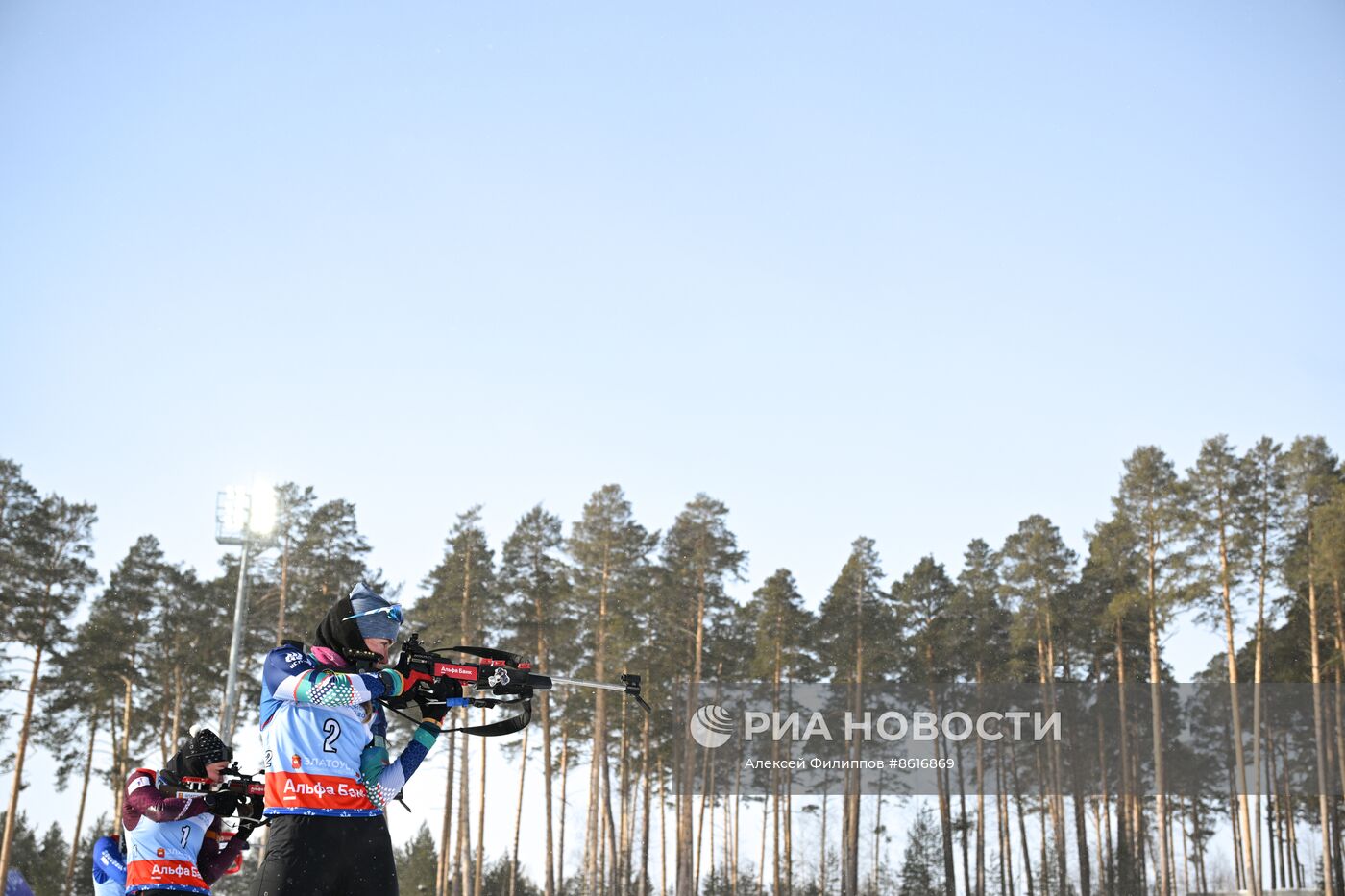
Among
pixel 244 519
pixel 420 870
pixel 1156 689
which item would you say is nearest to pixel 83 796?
pixel 420 870

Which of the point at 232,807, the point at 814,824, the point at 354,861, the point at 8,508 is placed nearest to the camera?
the point at 354,861

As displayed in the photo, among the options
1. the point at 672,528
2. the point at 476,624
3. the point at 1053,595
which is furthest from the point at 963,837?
the point at 476,624

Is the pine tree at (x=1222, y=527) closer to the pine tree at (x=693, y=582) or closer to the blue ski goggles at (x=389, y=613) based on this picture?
the pine tree at (x=693, y=582)

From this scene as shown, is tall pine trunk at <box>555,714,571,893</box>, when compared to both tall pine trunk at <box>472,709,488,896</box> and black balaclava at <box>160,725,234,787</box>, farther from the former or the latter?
black balaclava at <box>160,725,234,787</box>

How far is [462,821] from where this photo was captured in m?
39.8

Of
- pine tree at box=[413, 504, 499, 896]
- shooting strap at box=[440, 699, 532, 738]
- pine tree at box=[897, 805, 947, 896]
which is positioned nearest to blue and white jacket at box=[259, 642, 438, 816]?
shooting strap at box=[440, 699, 532, 738]

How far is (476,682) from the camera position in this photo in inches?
236

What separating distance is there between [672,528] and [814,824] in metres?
23.5

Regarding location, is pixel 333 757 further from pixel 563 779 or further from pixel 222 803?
pixel 563 779

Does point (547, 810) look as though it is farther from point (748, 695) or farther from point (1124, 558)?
point (1124, 558)

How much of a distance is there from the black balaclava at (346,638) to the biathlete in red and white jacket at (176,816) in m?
2.31

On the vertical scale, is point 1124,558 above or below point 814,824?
above

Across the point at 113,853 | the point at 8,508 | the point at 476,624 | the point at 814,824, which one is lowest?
the point at 814,824

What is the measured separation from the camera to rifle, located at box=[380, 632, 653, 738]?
5797 mm
